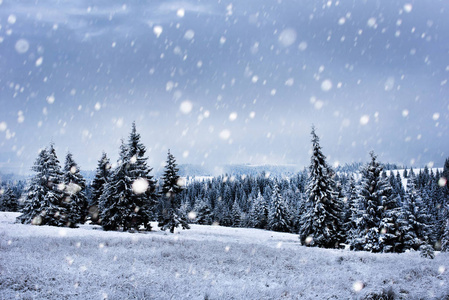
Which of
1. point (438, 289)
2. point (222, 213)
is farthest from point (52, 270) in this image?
point (222, 213)

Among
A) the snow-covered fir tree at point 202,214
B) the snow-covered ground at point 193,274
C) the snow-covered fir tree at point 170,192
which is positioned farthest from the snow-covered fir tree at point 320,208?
the snow-covered fir tree at point 202,214

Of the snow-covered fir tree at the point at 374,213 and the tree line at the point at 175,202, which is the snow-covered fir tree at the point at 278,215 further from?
the snow-covered fir tree at the point at 374,213

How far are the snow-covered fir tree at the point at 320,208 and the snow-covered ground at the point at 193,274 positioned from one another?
47.6ft

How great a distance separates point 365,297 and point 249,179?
159236 mm

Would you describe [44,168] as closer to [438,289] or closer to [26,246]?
[26,246]

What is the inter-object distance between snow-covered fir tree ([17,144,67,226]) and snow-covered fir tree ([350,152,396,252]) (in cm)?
3440

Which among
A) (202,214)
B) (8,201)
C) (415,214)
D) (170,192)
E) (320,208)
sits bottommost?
→ (202,214)

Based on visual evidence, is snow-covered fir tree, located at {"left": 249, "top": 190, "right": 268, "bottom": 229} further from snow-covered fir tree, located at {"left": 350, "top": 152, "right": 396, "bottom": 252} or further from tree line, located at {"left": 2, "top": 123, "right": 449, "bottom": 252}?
snow-covered fir tree, located at {"left": 350, "top": 152, "right": 396, "bottom": 252}

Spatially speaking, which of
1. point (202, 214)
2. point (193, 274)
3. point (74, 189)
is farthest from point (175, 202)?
point (202, 214)

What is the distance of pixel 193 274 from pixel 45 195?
2947 cm

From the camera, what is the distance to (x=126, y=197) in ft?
108

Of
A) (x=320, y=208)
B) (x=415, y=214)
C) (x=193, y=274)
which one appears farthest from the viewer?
(x=415, y=214)

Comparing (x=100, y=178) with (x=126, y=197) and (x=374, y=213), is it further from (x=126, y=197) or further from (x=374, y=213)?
(x=374, y=213)

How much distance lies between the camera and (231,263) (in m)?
13.4
